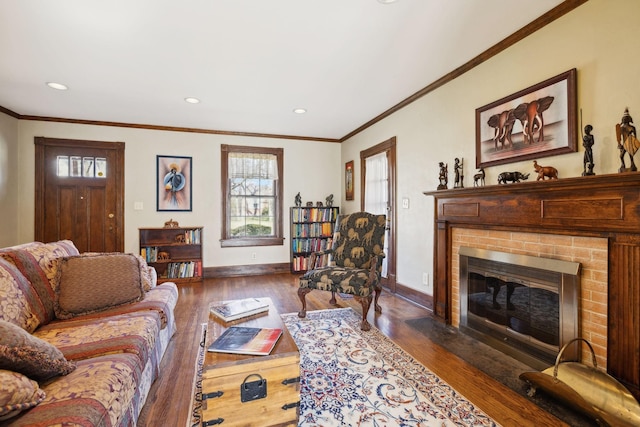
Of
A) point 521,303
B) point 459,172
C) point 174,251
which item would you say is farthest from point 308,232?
point 521,303

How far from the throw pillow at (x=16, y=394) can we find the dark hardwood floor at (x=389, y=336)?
0.72 m

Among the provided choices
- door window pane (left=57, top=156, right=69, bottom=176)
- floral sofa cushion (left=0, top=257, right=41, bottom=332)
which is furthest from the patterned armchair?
door window pane (left=57, top=156, right=69, bottom=176)

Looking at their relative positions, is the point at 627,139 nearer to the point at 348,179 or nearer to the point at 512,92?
the point at 512,92

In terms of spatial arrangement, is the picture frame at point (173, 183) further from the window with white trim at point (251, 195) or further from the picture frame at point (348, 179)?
the picture frame at point (348, 179)

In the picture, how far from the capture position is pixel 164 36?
2357 millimetres

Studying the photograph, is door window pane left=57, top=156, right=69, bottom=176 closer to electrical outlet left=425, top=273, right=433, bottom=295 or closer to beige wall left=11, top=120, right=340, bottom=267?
beige wall left=11, top=120, right=340, bottom=267

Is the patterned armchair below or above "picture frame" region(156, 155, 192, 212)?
below

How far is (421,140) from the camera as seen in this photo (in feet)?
11.4

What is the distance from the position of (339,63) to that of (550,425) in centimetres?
A: 294

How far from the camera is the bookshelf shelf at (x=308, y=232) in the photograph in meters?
5.25

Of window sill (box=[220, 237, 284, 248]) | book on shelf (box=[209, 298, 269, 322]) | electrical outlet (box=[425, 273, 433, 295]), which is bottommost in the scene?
electrical outlet (box=[425, 273, 433, 295])

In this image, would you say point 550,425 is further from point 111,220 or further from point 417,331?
point 111,220

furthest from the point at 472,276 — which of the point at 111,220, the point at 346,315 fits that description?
the point at 111,220

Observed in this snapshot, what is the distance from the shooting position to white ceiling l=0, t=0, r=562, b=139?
80.7 inches
